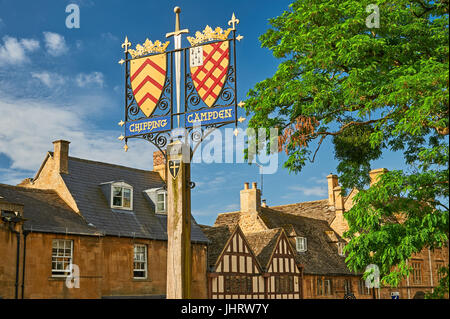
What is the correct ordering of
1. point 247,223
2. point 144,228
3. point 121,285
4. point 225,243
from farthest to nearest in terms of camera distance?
point 247,223 → point 225,243 → point 144,228 → point 121,285

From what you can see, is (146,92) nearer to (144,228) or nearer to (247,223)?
(144,228)

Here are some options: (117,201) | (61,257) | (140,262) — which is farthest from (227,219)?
(61,257)

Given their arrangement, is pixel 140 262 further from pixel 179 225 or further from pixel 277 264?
pixel 179 225

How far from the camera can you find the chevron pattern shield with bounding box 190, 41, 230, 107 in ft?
35.2

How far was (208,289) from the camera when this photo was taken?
95.6ft

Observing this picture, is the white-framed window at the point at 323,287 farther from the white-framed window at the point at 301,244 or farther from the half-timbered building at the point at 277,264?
the white-framed window at the point at 301,244

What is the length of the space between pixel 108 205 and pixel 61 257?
462cm

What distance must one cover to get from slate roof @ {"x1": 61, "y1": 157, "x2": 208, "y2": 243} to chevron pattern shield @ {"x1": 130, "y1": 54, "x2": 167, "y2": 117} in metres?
15.2

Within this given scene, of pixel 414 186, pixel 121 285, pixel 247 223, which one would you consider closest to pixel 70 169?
pixel 121 285

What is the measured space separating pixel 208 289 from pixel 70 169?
9242mm

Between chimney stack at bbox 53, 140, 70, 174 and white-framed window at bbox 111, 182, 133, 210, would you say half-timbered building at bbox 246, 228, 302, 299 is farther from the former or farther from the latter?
chimney stack at bbox 53, 140, 70, 174

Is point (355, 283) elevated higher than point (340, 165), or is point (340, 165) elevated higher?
point (340, 165)

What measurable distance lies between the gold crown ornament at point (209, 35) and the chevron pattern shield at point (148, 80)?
0.69m

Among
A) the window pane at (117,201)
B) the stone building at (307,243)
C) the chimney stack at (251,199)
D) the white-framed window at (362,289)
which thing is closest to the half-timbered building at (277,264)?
the stone building at (307,243)
